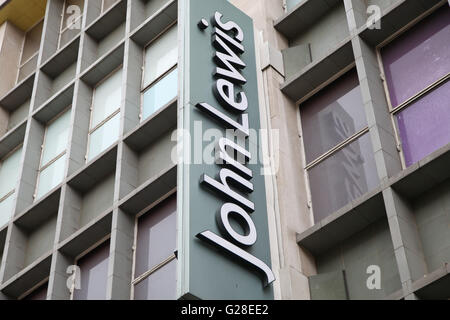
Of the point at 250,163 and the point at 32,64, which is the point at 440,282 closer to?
the point at 250,163

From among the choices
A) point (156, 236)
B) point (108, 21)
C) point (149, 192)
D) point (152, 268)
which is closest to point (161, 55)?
point (108, 21)

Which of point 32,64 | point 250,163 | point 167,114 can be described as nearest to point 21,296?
point 167,114

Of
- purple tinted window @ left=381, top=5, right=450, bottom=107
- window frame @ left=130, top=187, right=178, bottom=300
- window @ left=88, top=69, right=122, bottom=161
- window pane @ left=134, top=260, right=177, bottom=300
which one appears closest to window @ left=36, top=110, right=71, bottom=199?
window @ left=88, top=69, right=122, bottom=161

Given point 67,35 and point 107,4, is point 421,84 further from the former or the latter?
point 67,35

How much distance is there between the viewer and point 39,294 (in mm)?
25047

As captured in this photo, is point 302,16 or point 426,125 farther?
point 302,16

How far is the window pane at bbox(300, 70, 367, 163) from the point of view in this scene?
1989cm

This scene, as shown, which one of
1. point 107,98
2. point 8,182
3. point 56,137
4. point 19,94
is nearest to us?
point 107,98

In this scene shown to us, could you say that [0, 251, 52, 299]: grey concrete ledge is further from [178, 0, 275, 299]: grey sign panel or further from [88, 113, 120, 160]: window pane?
[178, 0, 275, 299]: grey sign panel

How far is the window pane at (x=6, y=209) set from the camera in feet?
93.3

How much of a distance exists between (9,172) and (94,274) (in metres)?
8.84

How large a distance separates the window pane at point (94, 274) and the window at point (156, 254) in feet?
4.83

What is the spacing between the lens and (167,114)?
78.3ft

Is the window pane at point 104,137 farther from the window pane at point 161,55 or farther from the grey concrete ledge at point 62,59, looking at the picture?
the grey concrete ledge at point 62,59
